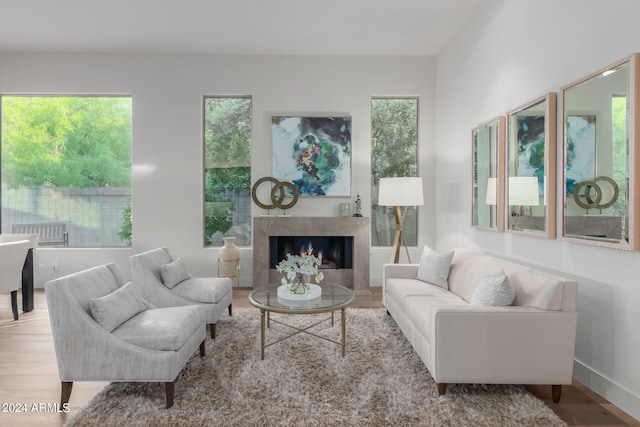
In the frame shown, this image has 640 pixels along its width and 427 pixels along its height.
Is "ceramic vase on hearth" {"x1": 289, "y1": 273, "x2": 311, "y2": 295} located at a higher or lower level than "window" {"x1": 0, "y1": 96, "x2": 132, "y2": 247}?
lower

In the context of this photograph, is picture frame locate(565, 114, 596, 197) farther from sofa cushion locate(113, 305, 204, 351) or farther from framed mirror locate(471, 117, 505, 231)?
sofa cushion locate(113, 305, 204, 351)

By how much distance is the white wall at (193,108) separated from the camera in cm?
543

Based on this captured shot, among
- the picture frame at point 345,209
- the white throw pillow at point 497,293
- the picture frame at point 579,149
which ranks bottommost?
the white throw pillow at point 497,293

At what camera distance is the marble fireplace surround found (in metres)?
5.21

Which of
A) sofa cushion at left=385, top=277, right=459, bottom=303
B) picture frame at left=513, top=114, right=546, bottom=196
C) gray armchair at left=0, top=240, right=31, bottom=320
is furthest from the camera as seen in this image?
gray armchair at left=0, top=240, right=31, bottom=320

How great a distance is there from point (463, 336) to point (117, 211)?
519 centimetres

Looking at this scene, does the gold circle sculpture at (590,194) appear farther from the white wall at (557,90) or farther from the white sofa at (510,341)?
the white sofa at (510,341)

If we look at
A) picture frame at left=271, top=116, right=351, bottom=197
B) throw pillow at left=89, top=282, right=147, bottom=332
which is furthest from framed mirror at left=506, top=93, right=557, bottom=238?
throw pillow at left=89, top=282, right=147, bottom=332

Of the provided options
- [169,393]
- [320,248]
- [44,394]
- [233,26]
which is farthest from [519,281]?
[233,26]

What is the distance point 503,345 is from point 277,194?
149 inches

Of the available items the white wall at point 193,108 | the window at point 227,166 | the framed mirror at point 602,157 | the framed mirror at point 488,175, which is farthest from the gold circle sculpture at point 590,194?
the window at point 227,166

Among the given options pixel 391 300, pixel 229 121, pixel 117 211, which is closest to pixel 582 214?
pixel 391 300

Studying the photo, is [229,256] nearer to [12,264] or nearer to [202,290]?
[202,290]

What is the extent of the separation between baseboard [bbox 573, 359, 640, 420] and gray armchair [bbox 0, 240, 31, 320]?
17.1 ft
